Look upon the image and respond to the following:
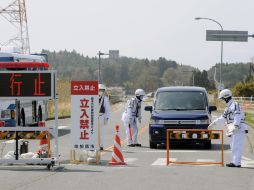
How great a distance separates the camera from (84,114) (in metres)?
16.9

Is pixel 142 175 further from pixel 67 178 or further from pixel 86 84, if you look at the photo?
pixel 86 84

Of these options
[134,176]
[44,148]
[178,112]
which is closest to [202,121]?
[178,112]

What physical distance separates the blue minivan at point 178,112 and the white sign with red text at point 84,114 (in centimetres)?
513

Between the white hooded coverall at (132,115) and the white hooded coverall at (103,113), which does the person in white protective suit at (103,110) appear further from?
the white hooded coverall at (132,115)

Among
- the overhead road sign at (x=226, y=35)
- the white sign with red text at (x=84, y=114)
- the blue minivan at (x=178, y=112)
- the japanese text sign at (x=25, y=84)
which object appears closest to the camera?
the japanese text sign at (x=25, y=84)

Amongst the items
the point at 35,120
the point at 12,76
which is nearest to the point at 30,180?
the point at 12,76

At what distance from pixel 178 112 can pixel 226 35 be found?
105ft

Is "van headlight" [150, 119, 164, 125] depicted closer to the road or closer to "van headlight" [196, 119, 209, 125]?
"van headlight" [196, 119, 209, 125]

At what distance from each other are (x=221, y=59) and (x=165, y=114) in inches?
1796

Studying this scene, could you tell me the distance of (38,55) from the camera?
116 feet

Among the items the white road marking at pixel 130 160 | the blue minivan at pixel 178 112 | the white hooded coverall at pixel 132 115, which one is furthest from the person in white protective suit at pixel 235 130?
the white hooded coverall at pixel 132 115

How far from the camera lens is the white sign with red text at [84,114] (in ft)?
55.1

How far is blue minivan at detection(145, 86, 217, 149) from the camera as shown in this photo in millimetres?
21672

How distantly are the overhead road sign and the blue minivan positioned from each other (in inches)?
1100
